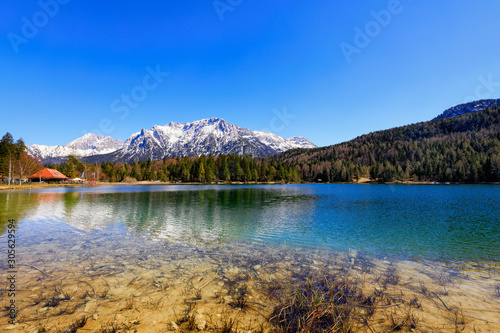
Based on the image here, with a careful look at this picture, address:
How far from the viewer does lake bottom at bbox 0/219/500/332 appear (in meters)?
6.48

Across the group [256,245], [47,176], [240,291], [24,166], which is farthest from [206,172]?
[240,291]

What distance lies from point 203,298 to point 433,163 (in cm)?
25499

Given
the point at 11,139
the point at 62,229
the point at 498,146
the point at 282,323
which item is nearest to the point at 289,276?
the point at 282,323

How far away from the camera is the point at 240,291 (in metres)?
8.80

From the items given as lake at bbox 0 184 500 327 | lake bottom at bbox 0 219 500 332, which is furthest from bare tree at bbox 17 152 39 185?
lake bottom at bbox 0 219 500 332

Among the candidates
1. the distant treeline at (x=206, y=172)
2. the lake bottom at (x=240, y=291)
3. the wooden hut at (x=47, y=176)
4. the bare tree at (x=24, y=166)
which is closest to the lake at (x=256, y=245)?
the lake bottom at (x=240, y=291)

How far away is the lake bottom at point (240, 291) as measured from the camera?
21.3ft

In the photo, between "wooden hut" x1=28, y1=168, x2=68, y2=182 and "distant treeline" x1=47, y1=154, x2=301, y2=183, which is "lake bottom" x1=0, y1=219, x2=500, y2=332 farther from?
"distant treeline" x1=47, y1=154, x2=301, y2=183

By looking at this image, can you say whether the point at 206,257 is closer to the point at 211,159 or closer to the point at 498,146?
the point at 211,159

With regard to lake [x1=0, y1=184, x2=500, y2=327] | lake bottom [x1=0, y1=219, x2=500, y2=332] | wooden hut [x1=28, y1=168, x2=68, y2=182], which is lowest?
lake [x1=0, y1=184, x2=500, y2=327]

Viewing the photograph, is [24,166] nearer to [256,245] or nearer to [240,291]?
[256,245]

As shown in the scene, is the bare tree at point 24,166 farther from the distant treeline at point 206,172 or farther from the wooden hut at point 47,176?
the distant treeline at point 206,172

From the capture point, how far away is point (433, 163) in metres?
197

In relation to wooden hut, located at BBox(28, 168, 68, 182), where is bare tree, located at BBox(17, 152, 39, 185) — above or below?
above
